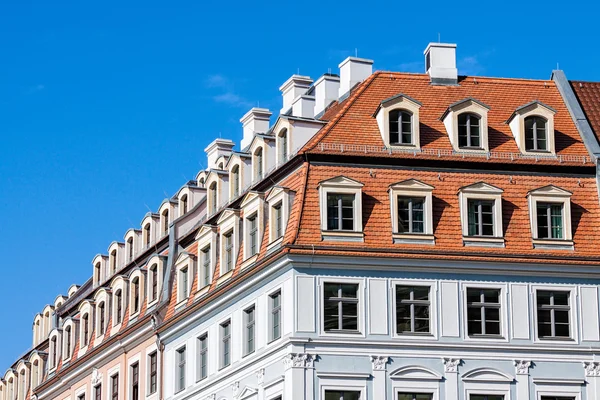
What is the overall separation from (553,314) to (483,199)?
5959 millimetres

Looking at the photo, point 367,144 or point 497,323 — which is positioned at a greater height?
point 367,144

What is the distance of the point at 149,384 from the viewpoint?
314ft

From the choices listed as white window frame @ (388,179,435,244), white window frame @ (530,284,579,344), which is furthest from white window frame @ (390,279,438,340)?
white window frame @ (530,284,579,344)

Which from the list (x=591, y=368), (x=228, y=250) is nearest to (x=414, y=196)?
(x=228, y=250)

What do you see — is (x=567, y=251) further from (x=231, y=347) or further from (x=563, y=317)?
(x=231, y=347)

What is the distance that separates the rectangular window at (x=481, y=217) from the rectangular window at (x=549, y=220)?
7.31ft

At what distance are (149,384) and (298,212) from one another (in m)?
18.7

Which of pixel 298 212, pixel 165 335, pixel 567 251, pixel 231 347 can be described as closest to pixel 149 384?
pixel 165 335

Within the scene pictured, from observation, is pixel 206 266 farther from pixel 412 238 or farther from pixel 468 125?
pixel 468 125

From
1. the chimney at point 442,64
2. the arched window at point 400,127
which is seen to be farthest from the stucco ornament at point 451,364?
the chimney at point 442,64

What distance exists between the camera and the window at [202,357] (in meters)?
89.6

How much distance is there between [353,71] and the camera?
9431 centimetres

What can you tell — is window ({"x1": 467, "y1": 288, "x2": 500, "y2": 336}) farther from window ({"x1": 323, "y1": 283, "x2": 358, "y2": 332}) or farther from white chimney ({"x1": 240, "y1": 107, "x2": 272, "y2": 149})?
white chimney ({"x1": 240, "y1": 107, "x2": 272, "y2": 149})

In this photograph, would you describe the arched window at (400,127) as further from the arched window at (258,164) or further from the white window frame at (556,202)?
the arched window at (258,164)
